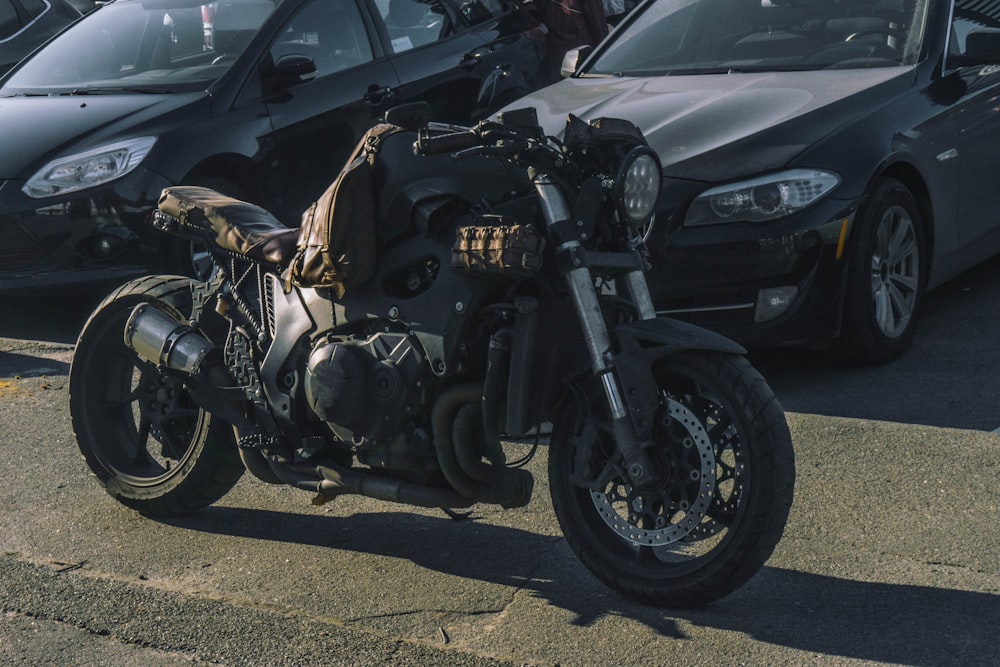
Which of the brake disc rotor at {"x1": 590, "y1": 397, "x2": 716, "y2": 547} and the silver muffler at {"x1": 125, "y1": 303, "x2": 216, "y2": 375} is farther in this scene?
the silver muffler at {"x1": 125, "y1": 303, "x2": 216, "y2": 375}

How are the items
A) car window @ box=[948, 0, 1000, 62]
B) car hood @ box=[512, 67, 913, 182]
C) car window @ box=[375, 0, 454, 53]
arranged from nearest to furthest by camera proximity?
car hood @ box=[512, 67, 913, 182], car window @ box=[948, 0, 1000, 62], car window @ box=[375, 0, 454, 53]

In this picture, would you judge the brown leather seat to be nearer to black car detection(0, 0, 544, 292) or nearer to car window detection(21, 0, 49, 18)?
black car detection(0, 0, 544, 292)

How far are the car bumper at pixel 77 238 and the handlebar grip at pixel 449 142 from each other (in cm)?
380

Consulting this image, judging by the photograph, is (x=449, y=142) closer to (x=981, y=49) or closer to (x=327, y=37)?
(x=981, y=49)

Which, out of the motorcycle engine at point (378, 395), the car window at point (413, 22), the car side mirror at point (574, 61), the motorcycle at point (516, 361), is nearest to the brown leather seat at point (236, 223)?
A: the motorcycle at point (516, 361)

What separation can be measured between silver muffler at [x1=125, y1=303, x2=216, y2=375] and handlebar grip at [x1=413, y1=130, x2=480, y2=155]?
118 centimetres

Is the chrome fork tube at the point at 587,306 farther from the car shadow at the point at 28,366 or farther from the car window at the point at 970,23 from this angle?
the car shadow at the point at 28,366

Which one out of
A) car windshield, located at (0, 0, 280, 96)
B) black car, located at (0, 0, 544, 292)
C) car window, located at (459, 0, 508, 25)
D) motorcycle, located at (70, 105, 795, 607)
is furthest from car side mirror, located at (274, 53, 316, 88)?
motorcycle, located at (70, 105, 795, 607)

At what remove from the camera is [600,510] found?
3.89 meters

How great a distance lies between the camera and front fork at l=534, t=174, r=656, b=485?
3670 millimetres

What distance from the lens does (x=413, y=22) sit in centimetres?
873

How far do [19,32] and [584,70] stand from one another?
5.62 metres

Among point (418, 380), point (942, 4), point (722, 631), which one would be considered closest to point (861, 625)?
point (722, 631)

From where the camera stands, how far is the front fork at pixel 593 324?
367 centimetres
